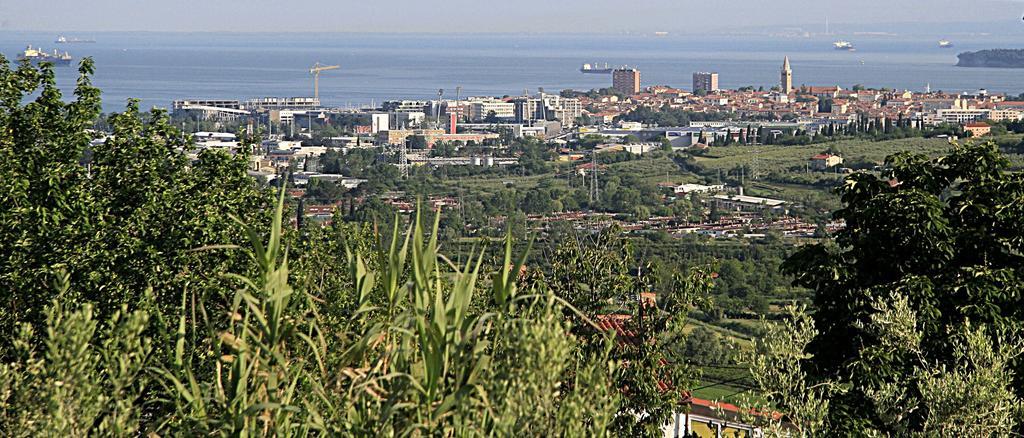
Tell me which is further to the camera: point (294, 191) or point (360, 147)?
point (360, 147)

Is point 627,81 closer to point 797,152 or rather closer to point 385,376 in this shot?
point 797,152

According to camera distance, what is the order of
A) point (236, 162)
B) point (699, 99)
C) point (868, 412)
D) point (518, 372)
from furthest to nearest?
point (699, 99) < point (236, 162) < point (868, 412) < point (518, 372)

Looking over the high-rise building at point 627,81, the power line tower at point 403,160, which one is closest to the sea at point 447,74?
the high-rise building at point 627,81

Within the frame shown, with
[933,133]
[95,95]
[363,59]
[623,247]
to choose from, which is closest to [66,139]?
[95,95]

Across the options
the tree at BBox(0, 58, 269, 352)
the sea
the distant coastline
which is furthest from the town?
the distant coastline

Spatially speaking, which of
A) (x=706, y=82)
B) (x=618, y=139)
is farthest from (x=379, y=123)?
(x=706, y=82)

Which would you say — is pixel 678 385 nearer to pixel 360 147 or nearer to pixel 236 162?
pixel 236 162

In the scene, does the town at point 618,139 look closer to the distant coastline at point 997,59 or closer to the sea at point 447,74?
the sea at point 447,74

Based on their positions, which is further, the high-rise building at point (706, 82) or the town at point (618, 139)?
the high-rise building at point (706, 82)
